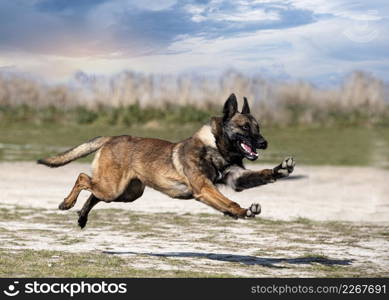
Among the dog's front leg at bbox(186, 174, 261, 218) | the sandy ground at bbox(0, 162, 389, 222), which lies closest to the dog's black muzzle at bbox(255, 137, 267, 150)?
the dog's front leg at bbox(186, 174, 261, 218)

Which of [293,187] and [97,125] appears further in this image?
[97,125]

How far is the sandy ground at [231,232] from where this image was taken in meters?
10.8

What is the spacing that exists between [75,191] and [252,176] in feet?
8.24

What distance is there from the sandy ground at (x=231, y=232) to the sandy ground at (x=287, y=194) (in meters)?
0.02

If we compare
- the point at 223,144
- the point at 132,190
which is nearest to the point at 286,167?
the point at 223,144

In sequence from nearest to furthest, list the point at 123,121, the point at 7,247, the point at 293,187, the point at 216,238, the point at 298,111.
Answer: the point at 7,247 < the point at 216,238 < the point at 293,187 < the point at 298,111 < the point at 123,121

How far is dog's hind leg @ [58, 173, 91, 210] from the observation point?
10930 millimetres

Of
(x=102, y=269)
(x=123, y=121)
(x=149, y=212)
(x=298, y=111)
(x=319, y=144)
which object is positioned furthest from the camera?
(x=123, y=121)

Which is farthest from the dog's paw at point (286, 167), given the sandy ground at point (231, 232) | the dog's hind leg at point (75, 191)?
the dog's hind leg at point (75, 191)

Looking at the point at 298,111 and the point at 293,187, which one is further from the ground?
the point at 298,111

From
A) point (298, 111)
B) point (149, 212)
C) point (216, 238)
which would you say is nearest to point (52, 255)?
point (216, 238)

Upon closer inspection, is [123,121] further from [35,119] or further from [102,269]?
[102,269]

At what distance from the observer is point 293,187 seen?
71.6 ft

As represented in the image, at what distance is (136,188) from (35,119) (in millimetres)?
27017
